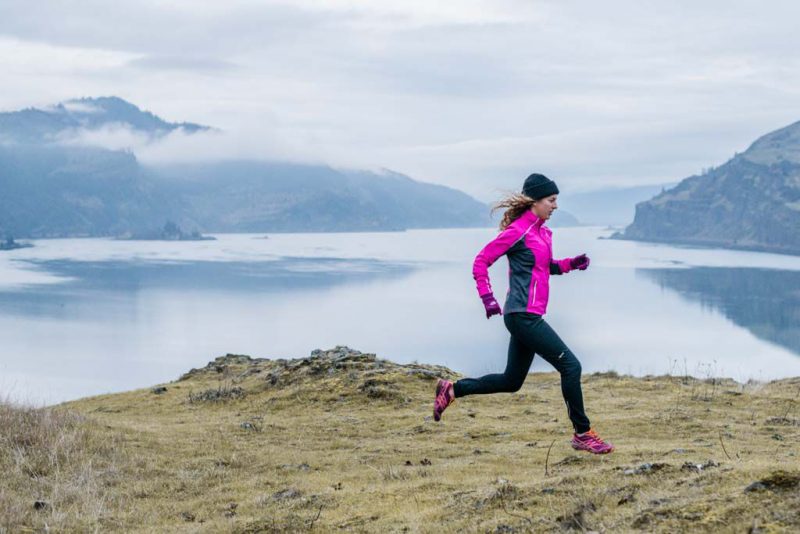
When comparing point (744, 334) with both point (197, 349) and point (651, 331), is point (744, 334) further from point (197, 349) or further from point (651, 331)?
point (197, 349)

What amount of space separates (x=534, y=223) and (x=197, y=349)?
8964 cm

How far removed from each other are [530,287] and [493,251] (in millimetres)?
558

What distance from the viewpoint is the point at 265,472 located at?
30.3 feet

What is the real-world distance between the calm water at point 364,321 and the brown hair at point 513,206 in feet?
157

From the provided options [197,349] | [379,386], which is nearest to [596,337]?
[197,349]

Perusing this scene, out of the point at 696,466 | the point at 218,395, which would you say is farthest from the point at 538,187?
the point at 218,395

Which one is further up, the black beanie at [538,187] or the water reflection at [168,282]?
the black beanie at [538,187]

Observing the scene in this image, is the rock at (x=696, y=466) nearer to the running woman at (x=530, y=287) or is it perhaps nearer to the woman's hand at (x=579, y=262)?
the running woman at (x=530, y=287)

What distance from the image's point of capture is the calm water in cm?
8400

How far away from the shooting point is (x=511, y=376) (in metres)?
8.59

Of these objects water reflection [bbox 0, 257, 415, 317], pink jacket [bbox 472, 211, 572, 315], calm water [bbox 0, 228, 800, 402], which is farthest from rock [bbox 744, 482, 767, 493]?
water reflection [bbox 0, 257, 415, 317]

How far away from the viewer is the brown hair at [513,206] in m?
8.45

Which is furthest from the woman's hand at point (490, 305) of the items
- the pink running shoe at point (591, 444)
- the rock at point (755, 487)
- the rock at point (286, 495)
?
the rock at point (755, 487)

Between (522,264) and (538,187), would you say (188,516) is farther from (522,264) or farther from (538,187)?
(538,187)
